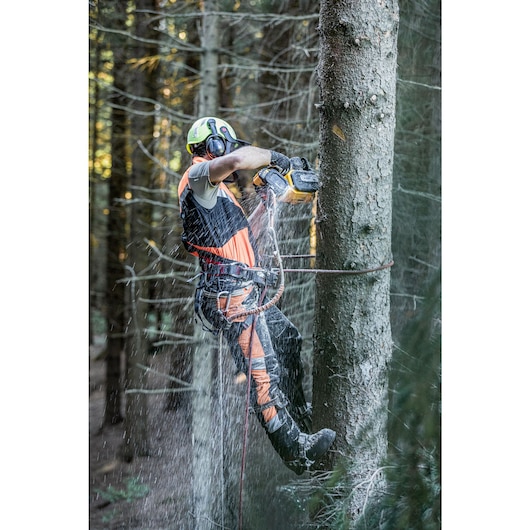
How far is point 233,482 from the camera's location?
2.22 metres

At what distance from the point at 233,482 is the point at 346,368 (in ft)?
1.86

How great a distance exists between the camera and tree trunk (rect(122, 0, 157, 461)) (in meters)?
2.30

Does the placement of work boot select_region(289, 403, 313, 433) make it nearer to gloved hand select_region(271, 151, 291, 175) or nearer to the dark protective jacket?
the dark protective jacket

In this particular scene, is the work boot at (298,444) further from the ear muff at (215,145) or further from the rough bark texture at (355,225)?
the ear muff at (215,145)

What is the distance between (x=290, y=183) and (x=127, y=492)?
4.13 ft

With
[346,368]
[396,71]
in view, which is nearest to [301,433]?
[346,368]

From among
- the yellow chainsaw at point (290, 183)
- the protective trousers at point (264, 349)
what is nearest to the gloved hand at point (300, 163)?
the yellow chainsaw at point (290, 183)

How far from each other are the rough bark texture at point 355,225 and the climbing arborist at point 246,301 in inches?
3.6

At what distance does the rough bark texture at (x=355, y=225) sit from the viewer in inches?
83.9

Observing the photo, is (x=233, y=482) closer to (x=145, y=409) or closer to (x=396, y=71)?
(x=145, y=409)

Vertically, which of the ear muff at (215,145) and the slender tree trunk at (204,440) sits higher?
the ear muff at (215,145)

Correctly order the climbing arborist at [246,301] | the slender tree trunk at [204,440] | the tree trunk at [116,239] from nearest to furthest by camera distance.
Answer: the climbing arborist at [246,301] → the slender tree trunk at [204,440] → the tree trunk at [116,239]

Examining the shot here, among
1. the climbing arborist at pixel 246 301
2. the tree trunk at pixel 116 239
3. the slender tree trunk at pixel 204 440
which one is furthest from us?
the tree trunk at pixel 116 239

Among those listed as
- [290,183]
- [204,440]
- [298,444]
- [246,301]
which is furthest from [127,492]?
[290,183]
